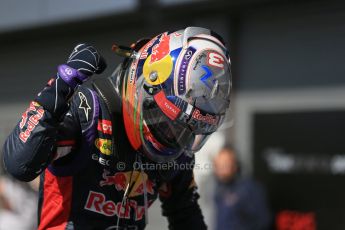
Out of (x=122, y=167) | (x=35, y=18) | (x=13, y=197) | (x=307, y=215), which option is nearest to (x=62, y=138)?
(x=122, y=167)

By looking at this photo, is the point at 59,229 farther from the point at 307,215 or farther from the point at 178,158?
the point at 307,215

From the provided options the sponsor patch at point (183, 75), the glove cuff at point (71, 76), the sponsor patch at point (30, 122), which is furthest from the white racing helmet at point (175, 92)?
the sponsor patch at point (30, 122)

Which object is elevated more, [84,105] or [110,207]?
[84,105]

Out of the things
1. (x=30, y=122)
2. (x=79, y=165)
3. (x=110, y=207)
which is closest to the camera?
(x=30, y=122)

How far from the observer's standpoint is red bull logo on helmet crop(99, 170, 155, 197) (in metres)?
2.13

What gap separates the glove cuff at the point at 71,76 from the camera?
193 cm

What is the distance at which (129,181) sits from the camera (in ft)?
7.14

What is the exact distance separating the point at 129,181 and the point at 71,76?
0.49m

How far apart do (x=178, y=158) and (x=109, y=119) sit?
0.41m

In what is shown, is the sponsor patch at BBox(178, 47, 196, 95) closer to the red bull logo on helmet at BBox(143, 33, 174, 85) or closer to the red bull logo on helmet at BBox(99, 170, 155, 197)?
the red bull logo on helmet at BBox(143, 33, 174, 85)

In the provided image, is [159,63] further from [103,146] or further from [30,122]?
[30,122]

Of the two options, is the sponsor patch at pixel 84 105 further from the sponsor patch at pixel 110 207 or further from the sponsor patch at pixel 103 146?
the sponsor patch at pixel 110 207

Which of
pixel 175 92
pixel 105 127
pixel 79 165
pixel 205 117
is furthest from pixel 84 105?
pixel 205 117

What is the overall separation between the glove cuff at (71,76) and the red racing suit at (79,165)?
0.02m
